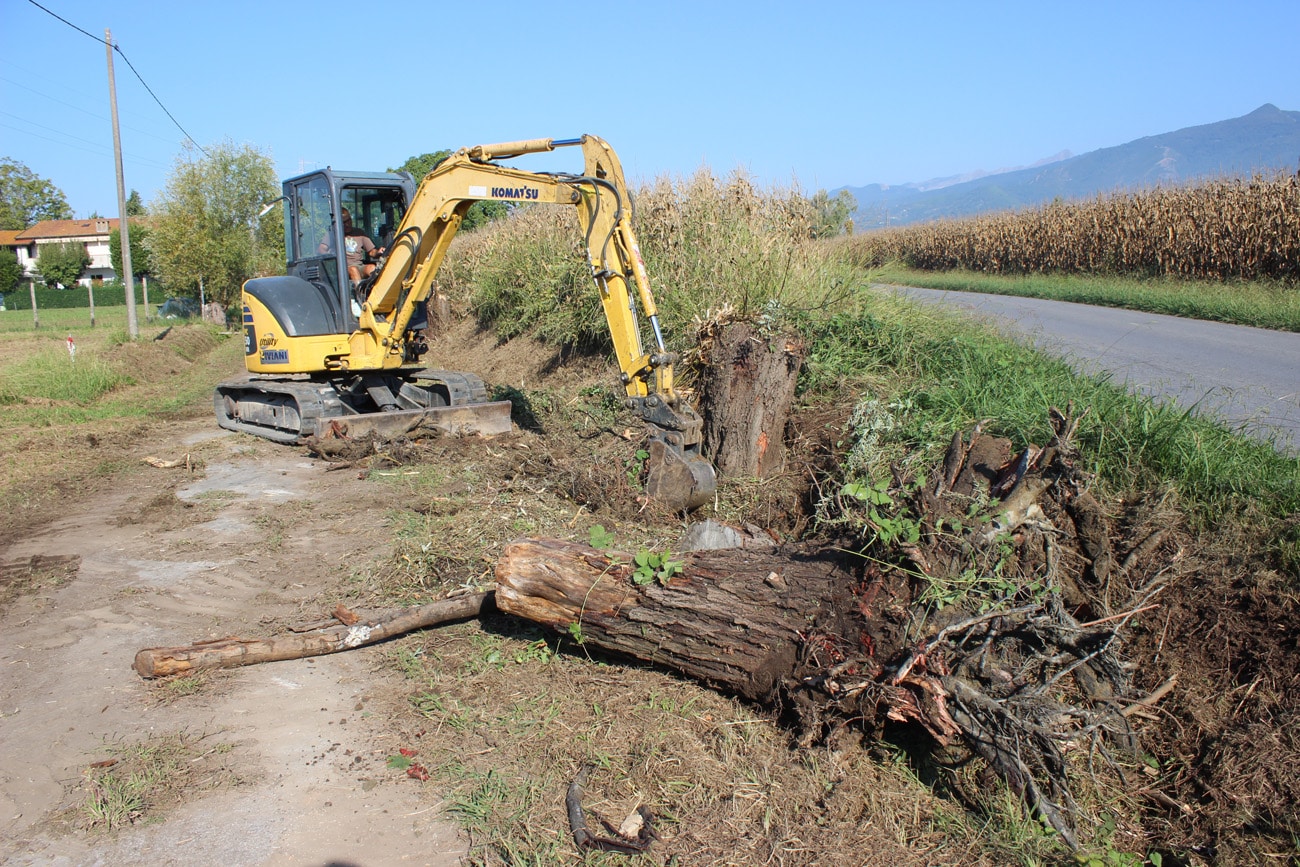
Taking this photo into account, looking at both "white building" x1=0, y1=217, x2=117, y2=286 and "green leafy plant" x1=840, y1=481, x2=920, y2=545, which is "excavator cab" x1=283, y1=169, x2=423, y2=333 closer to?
"green leafy plant" x1=840, y1=481, x2=920, y2=545

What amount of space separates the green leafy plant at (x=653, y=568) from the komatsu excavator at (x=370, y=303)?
3708 millimetres

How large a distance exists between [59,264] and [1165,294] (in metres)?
79.2

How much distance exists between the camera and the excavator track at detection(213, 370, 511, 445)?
9.09 metres

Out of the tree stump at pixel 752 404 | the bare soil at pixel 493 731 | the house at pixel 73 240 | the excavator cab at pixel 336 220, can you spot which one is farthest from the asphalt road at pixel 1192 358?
the house at pixel 73 240

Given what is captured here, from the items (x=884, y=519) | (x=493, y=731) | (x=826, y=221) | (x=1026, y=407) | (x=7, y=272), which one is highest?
(x=7, y=272)

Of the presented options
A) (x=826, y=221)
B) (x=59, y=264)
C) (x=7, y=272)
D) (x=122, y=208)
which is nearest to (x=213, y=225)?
(x=122, y=208)

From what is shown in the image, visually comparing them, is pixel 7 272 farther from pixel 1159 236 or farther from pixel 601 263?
pixel 1159 236

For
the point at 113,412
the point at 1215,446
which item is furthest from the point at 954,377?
the point at 113,412

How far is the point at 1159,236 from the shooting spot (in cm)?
1898

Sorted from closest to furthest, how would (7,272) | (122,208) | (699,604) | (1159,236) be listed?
(699,604), (1159,236), (122,208), (7,272)

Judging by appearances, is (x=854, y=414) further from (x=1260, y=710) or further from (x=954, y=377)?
(x=1260, y=710)

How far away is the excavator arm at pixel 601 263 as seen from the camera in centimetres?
623

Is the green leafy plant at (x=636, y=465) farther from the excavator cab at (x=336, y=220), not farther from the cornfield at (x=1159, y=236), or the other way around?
the excavator cab at (x=336, y=220)

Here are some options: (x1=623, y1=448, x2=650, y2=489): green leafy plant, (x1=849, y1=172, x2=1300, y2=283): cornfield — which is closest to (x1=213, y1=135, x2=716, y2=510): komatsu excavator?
(x1=623, y1=448, x2=650, y2=489): green leafy plant
